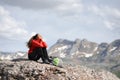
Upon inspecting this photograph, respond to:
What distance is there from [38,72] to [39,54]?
239 centimetres

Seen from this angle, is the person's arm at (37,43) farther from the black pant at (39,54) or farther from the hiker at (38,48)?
the black pant at (39,54)

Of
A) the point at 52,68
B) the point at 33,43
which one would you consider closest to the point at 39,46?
the point at 33,43

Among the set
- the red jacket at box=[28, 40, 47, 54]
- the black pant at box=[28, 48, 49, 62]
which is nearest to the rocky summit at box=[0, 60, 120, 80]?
the black pant at box=[28, 48, 49, 62]

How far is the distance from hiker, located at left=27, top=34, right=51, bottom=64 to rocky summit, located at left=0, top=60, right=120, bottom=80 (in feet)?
3.36

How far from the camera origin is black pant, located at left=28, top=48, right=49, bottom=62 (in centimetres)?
2344

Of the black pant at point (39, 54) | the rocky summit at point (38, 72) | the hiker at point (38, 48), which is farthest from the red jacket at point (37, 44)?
the rocky summit at point (38, 72)

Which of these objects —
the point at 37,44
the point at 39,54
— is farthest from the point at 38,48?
the point at 39,54

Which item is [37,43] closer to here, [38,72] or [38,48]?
[38,48]

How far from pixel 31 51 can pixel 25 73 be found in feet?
9.58

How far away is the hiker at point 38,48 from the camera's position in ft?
76.6

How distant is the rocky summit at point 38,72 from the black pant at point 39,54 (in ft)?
3.33

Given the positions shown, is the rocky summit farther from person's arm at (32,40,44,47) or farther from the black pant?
person's arm at (32,40,44,47)

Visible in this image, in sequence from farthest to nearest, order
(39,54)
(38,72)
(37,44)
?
(39,54) < (37,44) < (38,72)

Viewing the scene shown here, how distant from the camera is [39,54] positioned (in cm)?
2362
